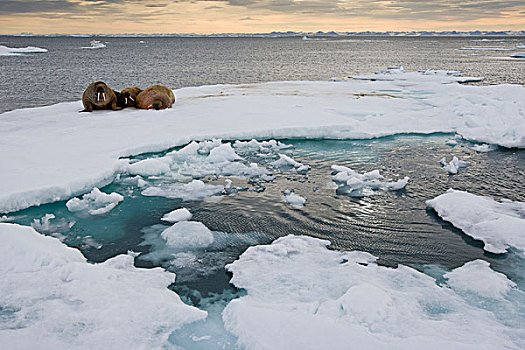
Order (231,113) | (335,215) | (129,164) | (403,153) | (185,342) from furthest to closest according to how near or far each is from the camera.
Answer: (231,113) < (403,153) < (129,164) < (335,215) < (185,342)

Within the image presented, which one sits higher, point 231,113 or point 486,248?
point 231,113

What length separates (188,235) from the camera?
5.36 m

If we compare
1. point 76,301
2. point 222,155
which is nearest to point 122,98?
point 222,155

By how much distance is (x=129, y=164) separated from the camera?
26.1ft

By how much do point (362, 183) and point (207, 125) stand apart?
4566 mm

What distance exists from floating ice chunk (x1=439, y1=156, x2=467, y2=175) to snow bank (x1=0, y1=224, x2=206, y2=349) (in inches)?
229

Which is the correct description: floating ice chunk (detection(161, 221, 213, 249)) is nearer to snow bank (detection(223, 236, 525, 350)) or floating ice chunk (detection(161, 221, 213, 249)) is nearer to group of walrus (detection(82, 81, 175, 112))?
snow bank (detection(223, 236, 525, 350))

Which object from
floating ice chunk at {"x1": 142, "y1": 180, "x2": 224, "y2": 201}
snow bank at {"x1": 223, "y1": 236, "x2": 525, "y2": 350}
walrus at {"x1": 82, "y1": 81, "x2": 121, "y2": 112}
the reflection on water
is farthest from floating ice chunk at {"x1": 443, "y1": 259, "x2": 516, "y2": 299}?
walrus at {"x1": 82, "y1": 81, "x2": 121, "y2": 112}

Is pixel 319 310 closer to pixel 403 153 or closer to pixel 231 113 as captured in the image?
pixel 403 153

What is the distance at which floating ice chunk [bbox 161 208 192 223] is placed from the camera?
6.01m

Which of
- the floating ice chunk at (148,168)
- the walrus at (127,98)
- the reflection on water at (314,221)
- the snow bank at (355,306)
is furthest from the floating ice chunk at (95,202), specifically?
the walrus at (127,98)

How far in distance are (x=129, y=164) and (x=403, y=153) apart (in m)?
5.62

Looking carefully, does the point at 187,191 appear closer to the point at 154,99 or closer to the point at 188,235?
the point at 188,235

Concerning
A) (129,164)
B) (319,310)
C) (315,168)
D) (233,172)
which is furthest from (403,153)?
(319,310)
